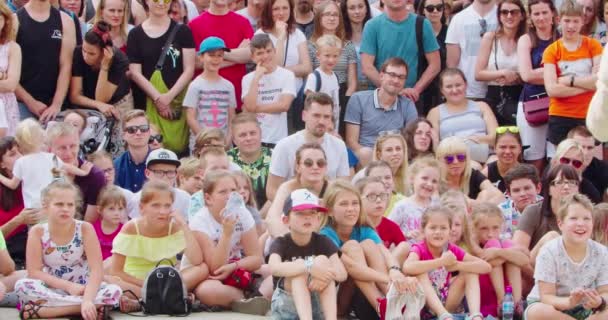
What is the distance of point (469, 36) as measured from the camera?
12.5 meters

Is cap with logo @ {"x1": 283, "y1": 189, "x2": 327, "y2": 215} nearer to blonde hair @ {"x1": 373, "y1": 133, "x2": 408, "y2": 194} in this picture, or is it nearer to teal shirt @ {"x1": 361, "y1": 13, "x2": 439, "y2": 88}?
blonde hair @ {"x1": 373, "y1": 133, "x2": 408, "y2": 194}

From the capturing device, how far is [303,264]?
8.61 meters

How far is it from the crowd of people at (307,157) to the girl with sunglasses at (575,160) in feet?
0.05

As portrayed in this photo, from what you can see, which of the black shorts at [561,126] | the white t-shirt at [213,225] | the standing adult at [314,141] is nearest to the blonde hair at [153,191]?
the white t-shirt at [213,225]

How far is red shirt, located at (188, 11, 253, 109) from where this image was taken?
12.1 metres

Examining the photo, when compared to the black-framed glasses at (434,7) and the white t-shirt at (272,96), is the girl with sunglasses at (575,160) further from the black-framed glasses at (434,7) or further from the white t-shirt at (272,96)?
the black-framed glasses at (434,7)

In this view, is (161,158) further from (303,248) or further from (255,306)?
(303,248)

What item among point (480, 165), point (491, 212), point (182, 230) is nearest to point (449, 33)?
point (480, 165)

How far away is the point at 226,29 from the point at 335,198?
3.54 metres

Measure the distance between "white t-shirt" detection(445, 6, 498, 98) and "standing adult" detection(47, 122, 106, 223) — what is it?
12.7ft

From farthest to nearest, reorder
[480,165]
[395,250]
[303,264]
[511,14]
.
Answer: [511,14] < [480,165] < [395,250] < [303,264]

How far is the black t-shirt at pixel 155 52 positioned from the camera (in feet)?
38.5

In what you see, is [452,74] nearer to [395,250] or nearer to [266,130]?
[266,130]

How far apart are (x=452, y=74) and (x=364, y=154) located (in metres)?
1.05
